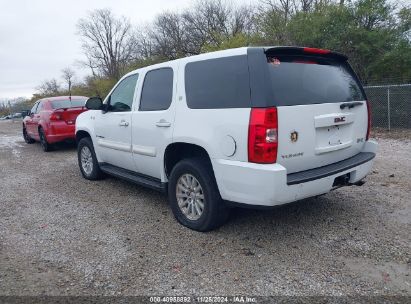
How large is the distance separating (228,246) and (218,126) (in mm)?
1263

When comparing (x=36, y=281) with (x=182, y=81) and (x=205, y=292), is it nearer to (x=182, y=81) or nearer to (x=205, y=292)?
(x=205, y=292)

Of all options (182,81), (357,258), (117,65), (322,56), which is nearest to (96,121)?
(182,81)

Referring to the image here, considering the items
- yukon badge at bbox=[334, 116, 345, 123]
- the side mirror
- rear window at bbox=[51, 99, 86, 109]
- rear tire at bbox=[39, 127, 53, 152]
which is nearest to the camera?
yukon badge at bbox=[334, 116, 345, 123]

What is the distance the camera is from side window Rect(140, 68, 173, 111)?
4.30 m

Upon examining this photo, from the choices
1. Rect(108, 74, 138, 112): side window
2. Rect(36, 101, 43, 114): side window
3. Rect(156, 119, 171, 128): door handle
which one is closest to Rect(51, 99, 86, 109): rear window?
Rect(36, 101, 43, 114): side window

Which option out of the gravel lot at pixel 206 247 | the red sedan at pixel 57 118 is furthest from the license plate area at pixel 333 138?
the red sedan at pixel 57 118

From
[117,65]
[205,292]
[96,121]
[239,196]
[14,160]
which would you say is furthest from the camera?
[117,65]

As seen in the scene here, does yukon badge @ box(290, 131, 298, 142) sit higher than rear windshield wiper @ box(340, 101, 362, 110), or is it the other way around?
rear windshield wiper @ box(340, 101, 362, 110)

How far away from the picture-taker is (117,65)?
56.8 m

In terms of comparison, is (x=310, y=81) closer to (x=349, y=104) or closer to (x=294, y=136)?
(x=349, y=104)

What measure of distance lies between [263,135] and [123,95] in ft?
9.41

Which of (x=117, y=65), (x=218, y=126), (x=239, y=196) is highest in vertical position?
(x=117, y=65)

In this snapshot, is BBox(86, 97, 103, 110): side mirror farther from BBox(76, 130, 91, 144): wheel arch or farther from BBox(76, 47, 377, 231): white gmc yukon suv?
BBox(76, 47, 377, 231): white gmc yukon suv

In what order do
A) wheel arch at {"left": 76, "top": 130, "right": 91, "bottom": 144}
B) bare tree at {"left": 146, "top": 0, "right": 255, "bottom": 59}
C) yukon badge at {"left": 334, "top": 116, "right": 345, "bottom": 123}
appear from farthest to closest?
bare tree at {"left": 146, "top": 0, "right": 255, "bottom": 59} < wheel arch at {"left": 76, "top": 130, "right": 91, "bottom": 144} < yukon badge at {"left": 334, "top": 116, "right": 345, "bottom": 123}
